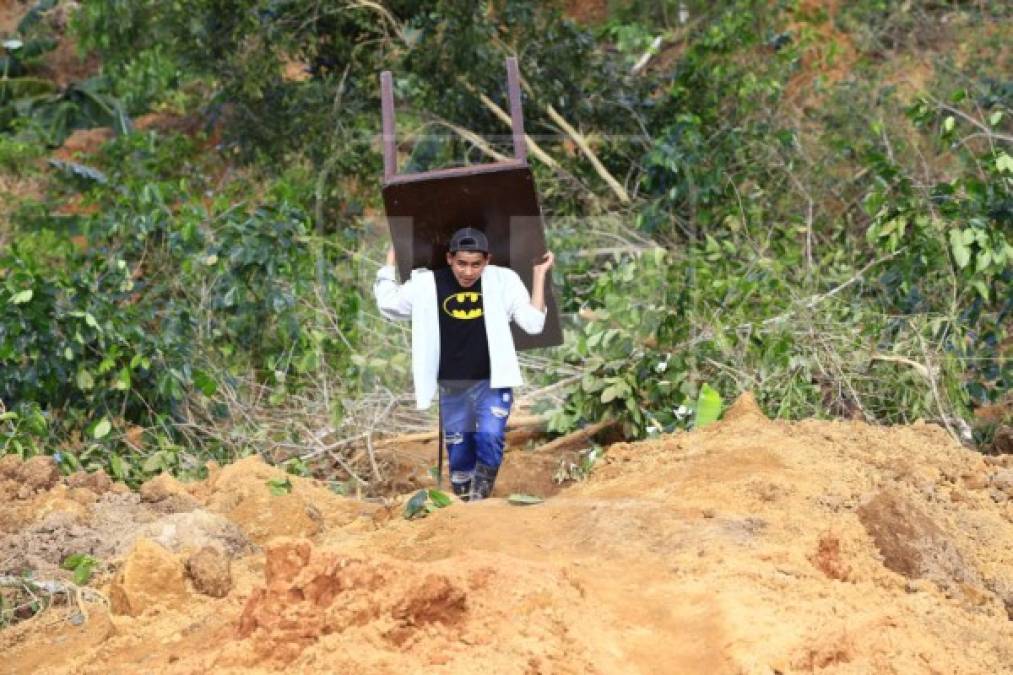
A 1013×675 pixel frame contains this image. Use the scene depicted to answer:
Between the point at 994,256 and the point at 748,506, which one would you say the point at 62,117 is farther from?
the point at 748,506

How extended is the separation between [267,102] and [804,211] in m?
4.64

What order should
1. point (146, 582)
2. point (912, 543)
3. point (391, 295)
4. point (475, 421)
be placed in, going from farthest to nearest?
point (475, 421) → point (391, 295) → point (146, 582) → point (912, 543)

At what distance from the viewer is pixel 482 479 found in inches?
277

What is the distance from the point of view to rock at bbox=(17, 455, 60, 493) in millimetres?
7121

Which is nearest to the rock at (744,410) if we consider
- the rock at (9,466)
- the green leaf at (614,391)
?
the green leaf at (614,391)

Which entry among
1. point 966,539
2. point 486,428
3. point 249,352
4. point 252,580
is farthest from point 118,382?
point 966,539

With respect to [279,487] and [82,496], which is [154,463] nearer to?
[82,496]

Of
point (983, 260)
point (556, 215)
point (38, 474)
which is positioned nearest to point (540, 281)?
point (38, 474)

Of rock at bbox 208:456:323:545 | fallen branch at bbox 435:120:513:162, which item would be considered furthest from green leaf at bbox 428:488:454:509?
fallen branch at bbox 435:120:513:162

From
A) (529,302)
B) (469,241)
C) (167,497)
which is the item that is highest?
(469,241)

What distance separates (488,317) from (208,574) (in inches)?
77.1

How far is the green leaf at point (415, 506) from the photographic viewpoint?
6.07 m

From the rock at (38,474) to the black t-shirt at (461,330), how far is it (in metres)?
1.92

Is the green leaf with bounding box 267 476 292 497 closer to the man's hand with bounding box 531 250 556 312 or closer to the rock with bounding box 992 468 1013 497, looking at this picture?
the man's hand with bounding box 531 250 556 312
